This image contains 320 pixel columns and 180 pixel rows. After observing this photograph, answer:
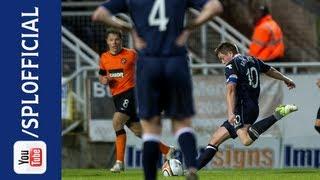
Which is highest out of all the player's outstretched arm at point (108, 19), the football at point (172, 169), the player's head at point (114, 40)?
the player's head at point (114, 40)

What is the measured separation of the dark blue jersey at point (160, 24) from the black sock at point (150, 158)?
2.58 ft

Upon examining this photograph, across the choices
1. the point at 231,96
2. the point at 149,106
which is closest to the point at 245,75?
the point at 231,96

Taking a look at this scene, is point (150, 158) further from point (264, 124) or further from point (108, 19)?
point (264, 124)

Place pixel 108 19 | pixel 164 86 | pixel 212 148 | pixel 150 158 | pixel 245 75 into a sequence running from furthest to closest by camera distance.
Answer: pixel 212 148 < pixel 245 75 < pixel 108 19 < pixel 164 86 < pixel 150 158

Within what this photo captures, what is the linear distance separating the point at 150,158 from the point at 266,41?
11.5m

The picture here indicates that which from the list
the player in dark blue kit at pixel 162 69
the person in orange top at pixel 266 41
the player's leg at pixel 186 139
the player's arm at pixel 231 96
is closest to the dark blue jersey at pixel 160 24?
the player in dark blue kit at pixel 162 69

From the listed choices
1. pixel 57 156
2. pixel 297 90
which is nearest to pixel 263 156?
pixel 297 90

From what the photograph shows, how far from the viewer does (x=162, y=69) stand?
1121 centimetres

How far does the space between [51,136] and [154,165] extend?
1167mm

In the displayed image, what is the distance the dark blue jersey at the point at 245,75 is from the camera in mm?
16344

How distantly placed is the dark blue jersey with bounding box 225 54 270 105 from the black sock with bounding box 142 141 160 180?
513cm

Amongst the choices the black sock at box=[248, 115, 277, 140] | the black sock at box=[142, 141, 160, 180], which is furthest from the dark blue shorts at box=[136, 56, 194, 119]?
the black sock at box=[248, 115, 277, 140]

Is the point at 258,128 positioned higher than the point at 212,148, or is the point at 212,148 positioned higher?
the point at 258,128

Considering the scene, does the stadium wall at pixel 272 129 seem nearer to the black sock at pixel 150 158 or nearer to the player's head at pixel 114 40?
the player's head at pixel 114 40
